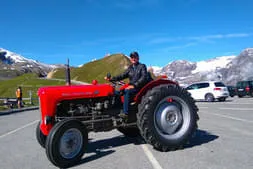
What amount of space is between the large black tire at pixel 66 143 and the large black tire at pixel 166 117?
51.7 inches

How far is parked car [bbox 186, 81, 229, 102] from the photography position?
22.1 m

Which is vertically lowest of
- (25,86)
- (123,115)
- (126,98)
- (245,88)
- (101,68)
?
(123,115)

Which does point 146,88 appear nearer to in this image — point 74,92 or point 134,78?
point 134,78

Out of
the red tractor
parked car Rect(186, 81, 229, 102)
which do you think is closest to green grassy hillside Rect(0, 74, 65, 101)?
parked car Rect(186, 81, 229, 102)

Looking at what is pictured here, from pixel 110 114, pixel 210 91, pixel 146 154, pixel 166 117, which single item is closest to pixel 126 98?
pixel 110 114

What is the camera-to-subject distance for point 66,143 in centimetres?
507

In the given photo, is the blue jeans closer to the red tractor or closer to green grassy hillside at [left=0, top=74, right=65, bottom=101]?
the red tractor

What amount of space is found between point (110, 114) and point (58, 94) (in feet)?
4.04

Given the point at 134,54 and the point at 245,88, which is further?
the point at 245,88

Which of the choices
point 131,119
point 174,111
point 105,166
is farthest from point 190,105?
point 105,166

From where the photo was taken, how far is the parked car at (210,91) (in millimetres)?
22109

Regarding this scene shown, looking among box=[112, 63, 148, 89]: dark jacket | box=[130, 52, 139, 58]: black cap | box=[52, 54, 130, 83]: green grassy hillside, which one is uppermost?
box=[52, 54, 130, 83]: green grassy hillside

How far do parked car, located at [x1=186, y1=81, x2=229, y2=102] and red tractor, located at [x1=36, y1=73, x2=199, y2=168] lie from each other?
54.8 ft

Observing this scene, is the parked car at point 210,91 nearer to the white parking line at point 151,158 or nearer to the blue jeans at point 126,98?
the white parking line at point 151,158
